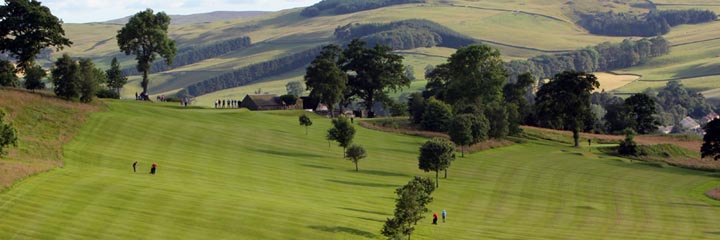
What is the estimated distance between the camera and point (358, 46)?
165375 mm

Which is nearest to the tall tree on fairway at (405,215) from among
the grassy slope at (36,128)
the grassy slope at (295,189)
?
the grassy slope at (295,189)

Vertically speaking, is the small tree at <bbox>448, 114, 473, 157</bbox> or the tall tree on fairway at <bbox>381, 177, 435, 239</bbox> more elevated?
the small tree at <bbox>448, 114, 473, 157</bbox>

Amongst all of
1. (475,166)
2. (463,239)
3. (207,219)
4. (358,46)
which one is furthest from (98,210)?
(358,46)

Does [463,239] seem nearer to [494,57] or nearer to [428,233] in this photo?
[428,233]

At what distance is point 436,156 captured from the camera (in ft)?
324

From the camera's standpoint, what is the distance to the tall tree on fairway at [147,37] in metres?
143

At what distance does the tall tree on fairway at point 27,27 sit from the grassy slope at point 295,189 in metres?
13.5

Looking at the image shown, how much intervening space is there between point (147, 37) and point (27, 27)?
2890cm

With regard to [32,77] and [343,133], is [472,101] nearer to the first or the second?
[343,133]

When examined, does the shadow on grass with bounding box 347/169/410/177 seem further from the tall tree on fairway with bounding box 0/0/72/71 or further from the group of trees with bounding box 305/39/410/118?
Answer: the group of trees with bounding box 305/39/410/118

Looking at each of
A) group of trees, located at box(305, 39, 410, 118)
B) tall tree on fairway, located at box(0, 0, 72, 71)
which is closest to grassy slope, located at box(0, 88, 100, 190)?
tall tree on fairway, located at box(0, 0, 72, 71)

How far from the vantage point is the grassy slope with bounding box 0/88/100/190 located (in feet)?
241

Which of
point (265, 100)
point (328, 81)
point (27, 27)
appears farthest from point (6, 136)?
point (265, 100)

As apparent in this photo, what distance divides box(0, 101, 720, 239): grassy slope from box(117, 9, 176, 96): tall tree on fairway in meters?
14.8
